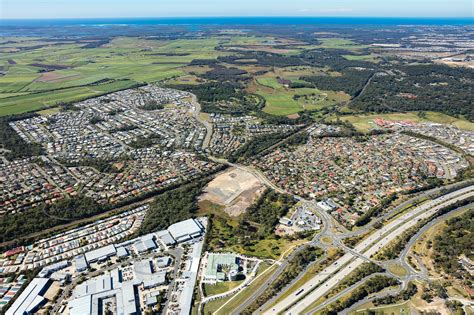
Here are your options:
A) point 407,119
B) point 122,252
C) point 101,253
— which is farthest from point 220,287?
point 407,119

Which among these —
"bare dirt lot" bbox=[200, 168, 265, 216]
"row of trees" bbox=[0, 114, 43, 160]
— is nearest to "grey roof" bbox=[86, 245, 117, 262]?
"bare dirt lot" bbox=[200, 168, 265, 216]

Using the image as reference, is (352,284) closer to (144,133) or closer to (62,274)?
(62,274)

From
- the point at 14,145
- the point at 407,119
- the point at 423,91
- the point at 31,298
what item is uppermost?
the point at 423,91

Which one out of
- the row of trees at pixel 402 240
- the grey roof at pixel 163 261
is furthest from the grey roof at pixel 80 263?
the row of trees at pixel 402 240

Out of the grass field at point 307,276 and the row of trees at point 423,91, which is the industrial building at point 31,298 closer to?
the grass field at point 307,276

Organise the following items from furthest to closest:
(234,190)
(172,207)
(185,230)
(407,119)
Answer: (407,119)
(234,190)
(172,207)
(185,230)

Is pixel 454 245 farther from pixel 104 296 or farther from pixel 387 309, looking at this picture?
pixel 104 296
